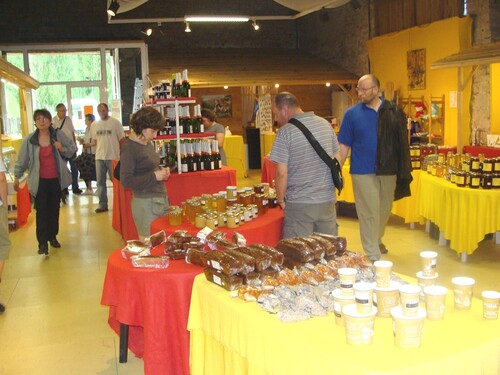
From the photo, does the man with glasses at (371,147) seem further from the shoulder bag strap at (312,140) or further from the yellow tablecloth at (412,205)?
the yellow tablecloth at (412,205)

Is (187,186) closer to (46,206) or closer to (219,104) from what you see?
(46,206)

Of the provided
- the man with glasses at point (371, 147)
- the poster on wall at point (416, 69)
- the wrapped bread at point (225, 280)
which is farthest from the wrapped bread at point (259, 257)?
the poster on wall at point (416, 69)

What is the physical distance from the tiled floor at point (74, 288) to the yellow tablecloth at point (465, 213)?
10.0 inches

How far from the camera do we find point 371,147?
5434 mm

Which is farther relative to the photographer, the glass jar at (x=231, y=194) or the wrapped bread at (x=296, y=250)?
the glass jar at (x=231, y=194)

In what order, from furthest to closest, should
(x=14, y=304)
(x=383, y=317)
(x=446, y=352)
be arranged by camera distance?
(x=14, y=304) → (x=383, y=317) → (x=446, y=352)

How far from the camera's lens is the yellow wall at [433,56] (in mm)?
11438

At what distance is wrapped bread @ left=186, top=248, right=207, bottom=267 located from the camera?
3.10 m

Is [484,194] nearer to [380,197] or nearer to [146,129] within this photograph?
[380,197]

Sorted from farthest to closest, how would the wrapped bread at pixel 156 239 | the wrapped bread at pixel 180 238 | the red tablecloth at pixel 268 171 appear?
1. the red tablecloth at pixel 268 171
2. the wrapped bread at pixel 156 239
3. the wrapped bread at pixel 180 238

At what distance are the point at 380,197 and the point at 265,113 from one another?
9807 millimetres

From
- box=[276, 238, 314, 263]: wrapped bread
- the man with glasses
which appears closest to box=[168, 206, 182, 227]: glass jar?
box=[276, 238, 314, 263]: wrapped bread

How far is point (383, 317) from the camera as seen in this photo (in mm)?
2346

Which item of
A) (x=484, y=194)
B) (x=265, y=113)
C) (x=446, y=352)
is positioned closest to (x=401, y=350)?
(x=446, y=352)
